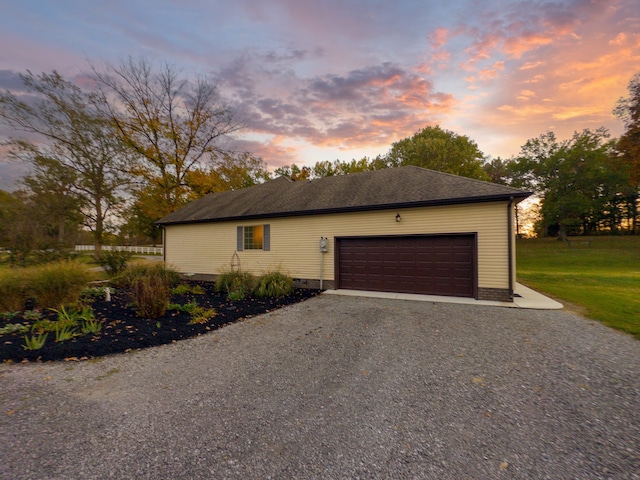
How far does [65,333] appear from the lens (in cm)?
468

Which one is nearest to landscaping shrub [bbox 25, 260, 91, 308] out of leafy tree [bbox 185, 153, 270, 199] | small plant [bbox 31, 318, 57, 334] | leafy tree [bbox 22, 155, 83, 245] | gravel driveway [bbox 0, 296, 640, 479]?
small plant [bbox 31, 318, 57, 334]

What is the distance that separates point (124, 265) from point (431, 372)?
509 inches

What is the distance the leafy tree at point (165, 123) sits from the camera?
18.1 meters

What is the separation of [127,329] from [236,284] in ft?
13.3

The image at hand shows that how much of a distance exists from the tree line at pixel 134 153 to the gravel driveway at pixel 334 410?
33.0ft

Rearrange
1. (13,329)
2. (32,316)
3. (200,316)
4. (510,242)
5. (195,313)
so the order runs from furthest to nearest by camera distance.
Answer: (510,242) → (195,313) → (200,316) → (32,316) → (13,329)

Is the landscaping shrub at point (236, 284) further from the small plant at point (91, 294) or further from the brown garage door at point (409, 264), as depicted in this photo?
the small plant at point (91, 294)

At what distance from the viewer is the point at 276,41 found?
A: 982cm

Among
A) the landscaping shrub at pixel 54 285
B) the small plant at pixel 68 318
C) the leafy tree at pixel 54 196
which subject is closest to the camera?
the small plant at pixel 68 318

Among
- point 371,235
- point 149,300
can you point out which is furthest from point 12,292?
point 371,235

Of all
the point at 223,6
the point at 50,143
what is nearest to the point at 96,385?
the point at 223,6

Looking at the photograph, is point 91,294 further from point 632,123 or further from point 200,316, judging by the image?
point 632,123

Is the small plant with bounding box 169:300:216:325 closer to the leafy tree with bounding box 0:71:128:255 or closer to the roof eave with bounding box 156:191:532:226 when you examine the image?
the roof eave with bounding box 156:191:532:226

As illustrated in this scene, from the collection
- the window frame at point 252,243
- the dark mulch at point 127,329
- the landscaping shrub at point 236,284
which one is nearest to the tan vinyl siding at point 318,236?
the window frame at point 252,243
